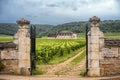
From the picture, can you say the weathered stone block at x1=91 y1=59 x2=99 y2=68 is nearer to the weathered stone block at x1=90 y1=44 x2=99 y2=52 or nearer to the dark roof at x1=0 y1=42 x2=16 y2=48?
the weathered stone block at x1=90 y1=44 x2=99 y2=52

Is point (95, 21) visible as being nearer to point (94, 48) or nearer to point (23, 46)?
point (94, 48)

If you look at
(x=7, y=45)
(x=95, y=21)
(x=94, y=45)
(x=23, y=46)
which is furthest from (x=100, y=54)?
(x=7, y=45)

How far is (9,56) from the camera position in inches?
687

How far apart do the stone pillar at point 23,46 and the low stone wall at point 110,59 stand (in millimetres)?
3882

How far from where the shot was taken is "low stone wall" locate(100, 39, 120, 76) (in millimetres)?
16891

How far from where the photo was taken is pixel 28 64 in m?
17.3

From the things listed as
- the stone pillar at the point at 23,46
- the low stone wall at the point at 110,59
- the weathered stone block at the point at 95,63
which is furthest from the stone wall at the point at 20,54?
the low stone wall at the point at 110,59

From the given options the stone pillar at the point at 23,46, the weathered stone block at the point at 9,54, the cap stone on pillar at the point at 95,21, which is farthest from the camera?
the weathered stone block at the point at 9,54

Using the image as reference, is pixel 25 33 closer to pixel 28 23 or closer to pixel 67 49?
pixel 28 23

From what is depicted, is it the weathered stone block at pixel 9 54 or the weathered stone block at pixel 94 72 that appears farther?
the weathered stone block at pixel 9 54

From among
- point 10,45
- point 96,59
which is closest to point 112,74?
point 96,59

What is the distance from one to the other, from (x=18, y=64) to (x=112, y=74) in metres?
4.90

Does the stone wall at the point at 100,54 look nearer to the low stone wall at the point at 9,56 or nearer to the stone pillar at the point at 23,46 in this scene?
the stone pillar at the point at 23,46

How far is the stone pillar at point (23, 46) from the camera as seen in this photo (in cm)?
1728
